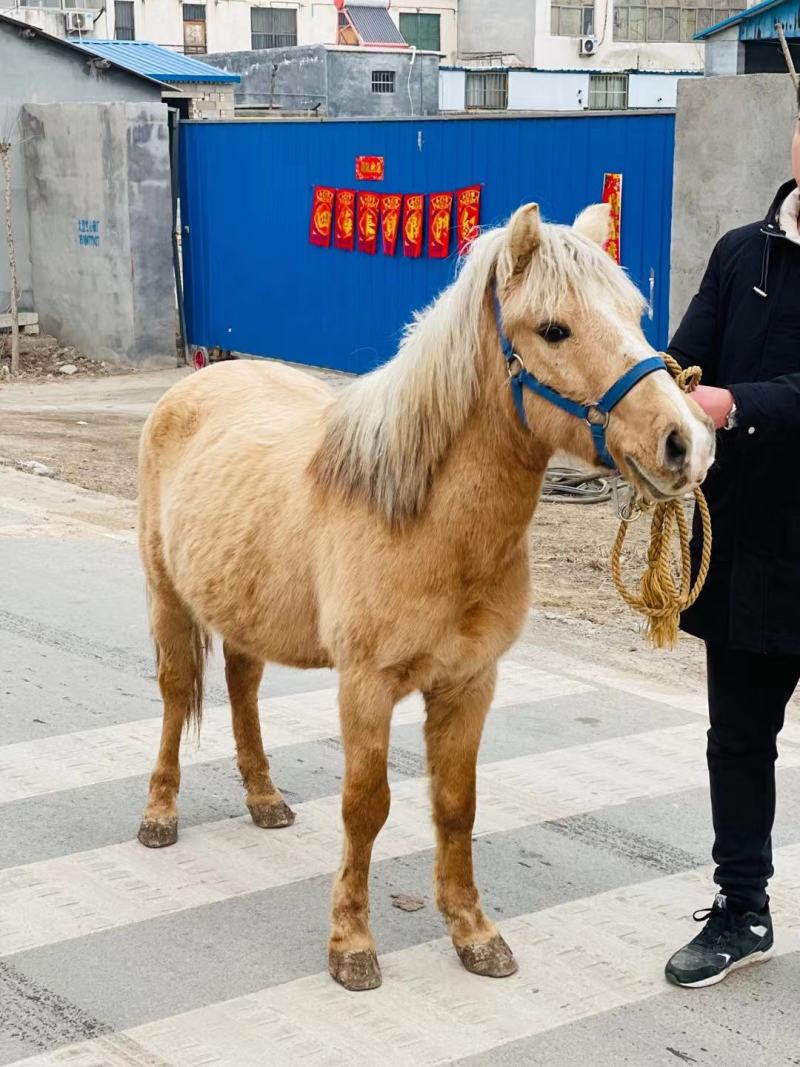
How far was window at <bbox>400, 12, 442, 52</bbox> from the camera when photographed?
48.1 meters

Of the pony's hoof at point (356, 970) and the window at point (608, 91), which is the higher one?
the window at point (608, 91)

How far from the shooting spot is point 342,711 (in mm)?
3625

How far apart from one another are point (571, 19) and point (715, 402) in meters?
48.1

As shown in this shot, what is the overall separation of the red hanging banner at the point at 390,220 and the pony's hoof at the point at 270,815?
387 inches

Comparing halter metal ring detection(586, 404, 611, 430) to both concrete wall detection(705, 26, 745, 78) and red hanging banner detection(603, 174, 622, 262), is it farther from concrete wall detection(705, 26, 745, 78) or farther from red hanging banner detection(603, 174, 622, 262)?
concrete wall detection(705, 26, 745, 78)

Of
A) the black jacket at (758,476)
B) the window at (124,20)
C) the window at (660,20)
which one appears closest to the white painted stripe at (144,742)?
the black jacket at (758,476)

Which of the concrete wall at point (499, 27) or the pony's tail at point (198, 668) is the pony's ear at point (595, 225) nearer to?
the pony's tail at point (198, 668)

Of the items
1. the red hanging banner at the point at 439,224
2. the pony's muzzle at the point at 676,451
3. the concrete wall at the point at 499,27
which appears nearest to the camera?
the pony's muzzle at the point at 676,451

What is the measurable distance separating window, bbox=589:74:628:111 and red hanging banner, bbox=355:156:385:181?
27250mm

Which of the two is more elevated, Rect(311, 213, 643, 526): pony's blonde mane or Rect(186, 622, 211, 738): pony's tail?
Rect(311, 213, 643, 526): pony's blonde mane

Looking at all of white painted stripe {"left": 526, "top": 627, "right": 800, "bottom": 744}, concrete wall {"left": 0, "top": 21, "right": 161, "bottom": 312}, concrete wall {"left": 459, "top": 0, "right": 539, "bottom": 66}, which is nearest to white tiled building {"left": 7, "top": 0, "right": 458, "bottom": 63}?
concrete wall {"left": 459, "top": 0, "right": 539, "bottom": 66}

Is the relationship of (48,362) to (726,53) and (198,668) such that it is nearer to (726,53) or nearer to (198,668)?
(198,668)

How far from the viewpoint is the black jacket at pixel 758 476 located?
11.3ft

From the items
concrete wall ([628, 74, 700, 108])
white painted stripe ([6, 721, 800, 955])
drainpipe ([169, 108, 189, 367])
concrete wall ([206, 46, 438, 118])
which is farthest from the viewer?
concrete wall ([628, 74, 700, 108])
